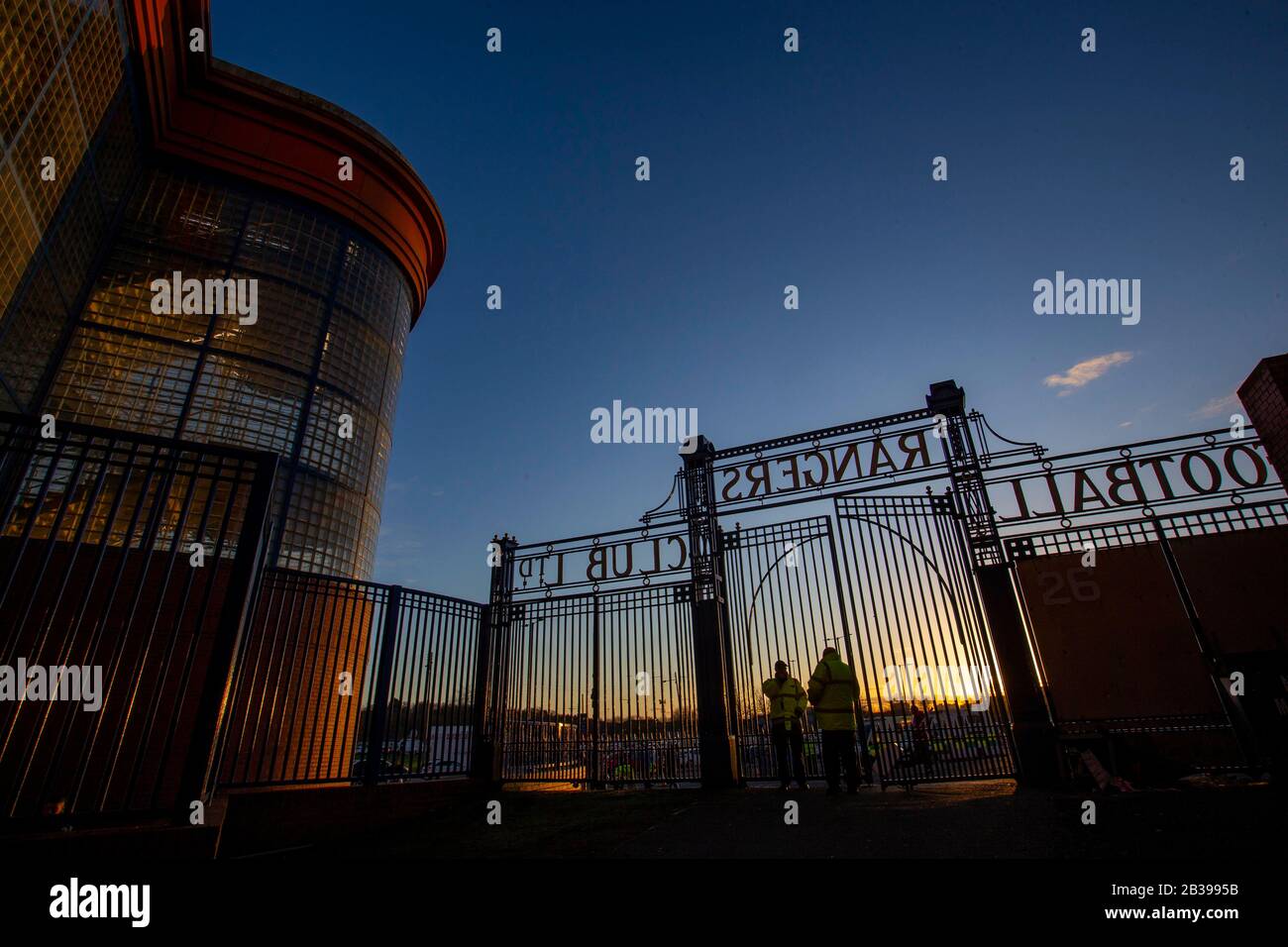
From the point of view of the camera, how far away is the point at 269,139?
1014cm

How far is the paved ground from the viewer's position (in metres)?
3.47


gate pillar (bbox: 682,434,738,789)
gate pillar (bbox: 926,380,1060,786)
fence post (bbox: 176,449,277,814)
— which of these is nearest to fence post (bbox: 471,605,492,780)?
gate pillar (bbox: 682,434,738,789)

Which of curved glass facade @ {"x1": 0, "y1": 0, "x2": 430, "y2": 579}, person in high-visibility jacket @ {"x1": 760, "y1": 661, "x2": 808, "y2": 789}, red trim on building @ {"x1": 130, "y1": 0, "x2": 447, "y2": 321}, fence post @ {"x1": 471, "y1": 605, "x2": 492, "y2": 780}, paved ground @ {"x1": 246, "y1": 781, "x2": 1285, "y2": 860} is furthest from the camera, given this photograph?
fence post @ {"x1": 471, "y1": 605, "x2": 492, "y2": 780}

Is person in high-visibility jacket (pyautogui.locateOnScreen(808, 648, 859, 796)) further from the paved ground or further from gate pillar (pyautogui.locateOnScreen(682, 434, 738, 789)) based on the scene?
gate pillar (pyautogui.locateOnScreen(682, 434, 738, 789))

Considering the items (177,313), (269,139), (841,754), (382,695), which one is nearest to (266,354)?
(177,313)

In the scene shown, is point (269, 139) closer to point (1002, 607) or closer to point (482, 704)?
point (482, 704)

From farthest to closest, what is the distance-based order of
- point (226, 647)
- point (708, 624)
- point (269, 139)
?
point (269, 139) < point (708, 624) < point (226, 647)

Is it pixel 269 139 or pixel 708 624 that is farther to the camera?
pixel 269 139

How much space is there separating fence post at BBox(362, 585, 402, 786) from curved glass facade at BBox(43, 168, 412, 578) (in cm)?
256

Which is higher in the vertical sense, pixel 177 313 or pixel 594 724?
pixel 177 313

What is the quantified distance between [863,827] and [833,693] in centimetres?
235

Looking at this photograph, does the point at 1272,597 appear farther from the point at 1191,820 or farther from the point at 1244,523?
the point at 1191,820

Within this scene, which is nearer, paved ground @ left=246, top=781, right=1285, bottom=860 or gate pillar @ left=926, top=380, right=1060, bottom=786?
paved ground @ left=246, top=781, right=1285, bottom=860
